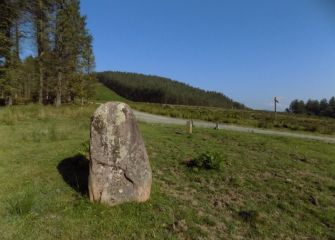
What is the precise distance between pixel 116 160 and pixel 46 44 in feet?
91.5

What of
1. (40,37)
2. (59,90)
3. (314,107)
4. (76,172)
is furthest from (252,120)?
(314,107)

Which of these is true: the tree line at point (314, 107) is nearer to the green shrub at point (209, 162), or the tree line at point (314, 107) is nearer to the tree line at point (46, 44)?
the tree line at point (46, 44)

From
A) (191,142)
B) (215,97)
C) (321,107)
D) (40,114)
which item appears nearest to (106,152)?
(191,142)

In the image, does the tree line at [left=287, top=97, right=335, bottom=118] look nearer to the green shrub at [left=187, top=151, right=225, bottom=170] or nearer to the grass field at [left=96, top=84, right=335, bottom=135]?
the grass field at [left=96, top=84, right=335, bottom=135]

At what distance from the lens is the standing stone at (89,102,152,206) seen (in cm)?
550

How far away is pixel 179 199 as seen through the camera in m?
5.89

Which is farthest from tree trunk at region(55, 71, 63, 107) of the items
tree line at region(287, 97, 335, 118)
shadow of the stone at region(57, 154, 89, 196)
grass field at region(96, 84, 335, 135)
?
tree line at region(287, 97, 335, 118)

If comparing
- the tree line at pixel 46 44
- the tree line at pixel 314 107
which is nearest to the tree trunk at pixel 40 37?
the tree line at pixel 46 44

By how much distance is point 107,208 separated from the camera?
5.34m

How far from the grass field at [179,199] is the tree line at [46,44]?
1950 centimetres

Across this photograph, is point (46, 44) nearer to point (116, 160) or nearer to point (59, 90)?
point (59, 90)

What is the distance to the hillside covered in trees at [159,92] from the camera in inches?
5276

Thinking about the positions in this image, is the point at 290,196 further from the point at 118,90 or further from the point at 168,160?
the point at 118,90

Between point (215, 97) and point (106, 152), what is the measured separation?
157 meters
